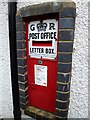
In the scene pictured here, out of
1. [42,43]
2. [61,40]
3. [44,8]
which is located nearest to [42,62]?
[42,43]

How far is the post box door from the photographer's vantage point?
1214mm

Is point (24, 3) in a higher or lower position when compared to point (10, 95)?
higher

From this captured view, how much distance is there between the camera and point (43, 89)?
1.34m

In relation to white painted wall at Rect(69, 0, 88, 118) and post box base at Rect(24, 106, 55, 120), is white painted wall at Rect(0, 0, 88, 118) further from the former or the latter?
post box base at Rect(24, 106, 55, 120)

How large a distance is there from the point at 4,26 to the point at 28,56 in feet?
1.42

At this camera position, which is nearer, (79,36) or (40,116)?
(79,36)

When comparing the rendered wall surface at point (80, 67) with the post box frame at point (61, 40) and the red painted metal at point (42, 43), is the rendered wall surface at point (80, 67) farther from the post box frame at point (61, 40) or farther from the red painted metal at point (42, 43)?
the red painted metal at point (42, 43)

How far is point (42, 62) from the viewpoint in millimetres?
1291

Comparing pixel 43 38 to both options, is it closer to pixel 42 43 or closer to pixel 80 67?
pixel 42 43

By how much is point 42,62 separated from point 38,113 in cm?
47

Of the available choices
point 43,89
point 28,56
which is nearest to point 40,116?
point 43,89

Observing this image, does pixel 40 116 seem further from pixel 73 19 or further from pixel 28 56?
pixel 73 19

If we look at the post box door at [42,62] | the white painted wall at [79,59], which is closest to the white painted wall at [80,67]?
the white painted wall at [79,59]

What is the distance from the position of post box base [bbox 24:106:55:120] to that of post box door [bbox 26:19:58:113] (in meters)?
0.04
